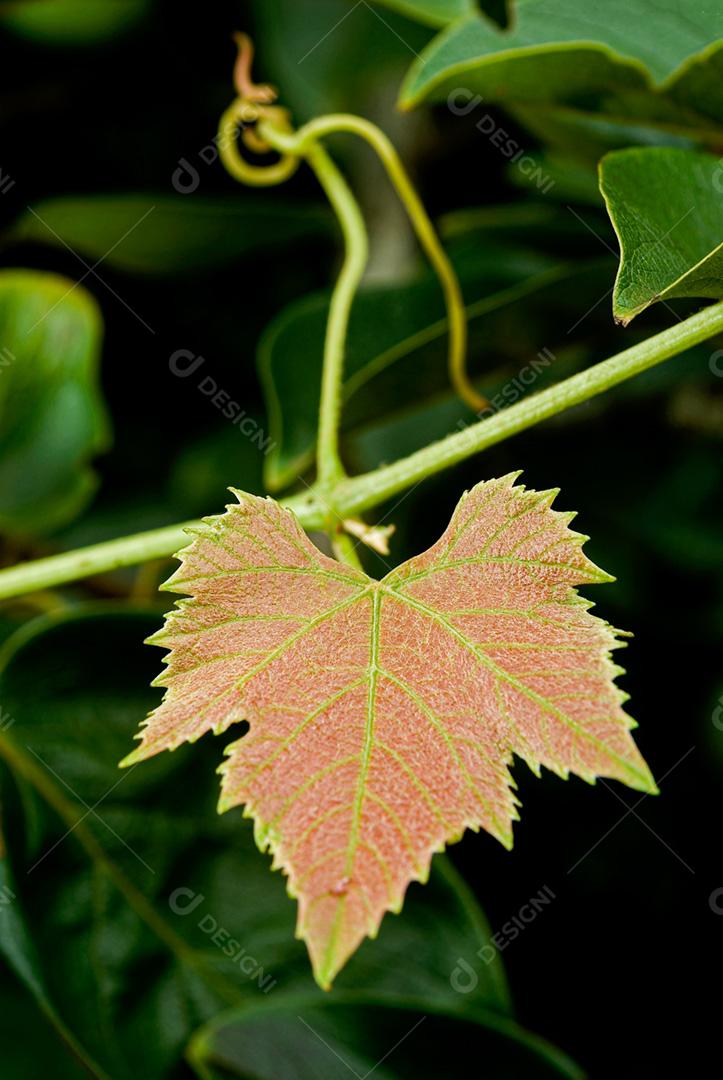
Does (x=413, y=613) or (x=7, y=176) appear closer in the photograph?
(x=413, y=613)

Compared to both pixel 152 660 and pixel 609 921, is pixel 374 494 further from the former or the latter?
pixel 609 921

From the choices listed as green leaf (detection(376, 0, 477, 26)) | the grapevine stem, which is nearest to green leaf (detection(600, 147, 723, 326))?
Answer: the grapevine stem

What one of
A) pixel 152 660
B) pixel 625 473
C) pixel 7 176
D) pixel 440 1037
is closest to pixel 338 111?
pixel 7 176

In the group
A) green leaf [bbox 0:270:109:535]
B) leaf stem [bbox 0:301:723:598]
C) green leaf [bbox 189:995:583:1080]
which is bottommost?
green leaf [bbox 189:995:583:1080]

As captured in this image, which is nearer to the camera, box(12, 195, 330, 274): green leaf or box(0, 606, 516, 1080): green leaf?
box(0, 606, 516, 1080): green leaf

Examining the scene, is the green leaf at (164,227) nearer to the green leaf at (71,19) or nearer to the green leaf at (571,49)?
the green leaf at (71,19)

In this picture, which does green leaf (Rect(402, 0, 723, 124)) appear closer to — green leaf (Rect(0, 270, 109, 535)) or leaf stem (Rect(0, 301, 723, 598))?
leaf stem (Rect(0, 301, 723, 598))
